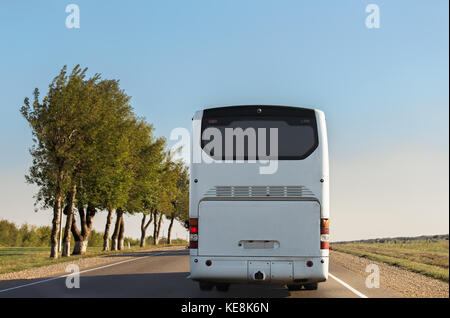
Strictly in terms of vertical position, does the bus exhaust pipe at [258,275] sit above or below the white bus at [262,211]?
below

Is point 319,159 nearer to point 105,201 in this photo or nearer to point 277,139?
point 277,139

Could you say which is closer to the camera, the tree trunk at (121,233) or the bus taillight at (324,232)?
the bus taillight at (324,232)

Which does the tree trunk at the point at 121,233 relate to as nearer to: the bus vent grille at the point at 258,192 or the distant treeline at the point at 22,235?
the bus vent grille at the point at 258,192

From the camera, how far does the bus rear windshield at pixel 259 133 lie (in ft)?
34.3

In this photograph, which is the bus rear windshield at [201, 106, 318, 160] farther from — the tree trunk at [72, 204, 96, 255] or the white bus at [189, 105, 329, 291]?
the tree trunk at [72, 204, 96, 255]

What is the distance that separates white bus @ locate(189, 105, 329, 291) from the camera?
1029cm

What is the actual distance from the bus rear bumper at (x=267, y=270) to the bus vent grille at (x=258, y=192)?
1.21 metres

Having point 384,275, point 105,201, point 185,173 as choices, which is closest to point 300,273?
point 384,275

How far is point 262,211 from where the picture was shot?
10.4 m

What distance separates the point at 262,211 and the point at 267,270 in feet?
3.68

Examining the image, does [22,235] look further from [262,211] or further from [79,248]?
[262,211]

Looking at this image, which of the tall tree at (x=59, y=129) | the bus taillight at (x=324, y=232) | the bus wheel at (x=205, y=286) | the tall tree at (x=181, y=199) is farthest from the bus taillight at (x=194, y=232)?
Answer: the tall tree at (x=181, y=199)

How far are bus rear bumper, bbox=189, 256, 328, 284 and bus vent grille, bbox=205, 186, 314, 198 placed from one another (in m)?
1.21
